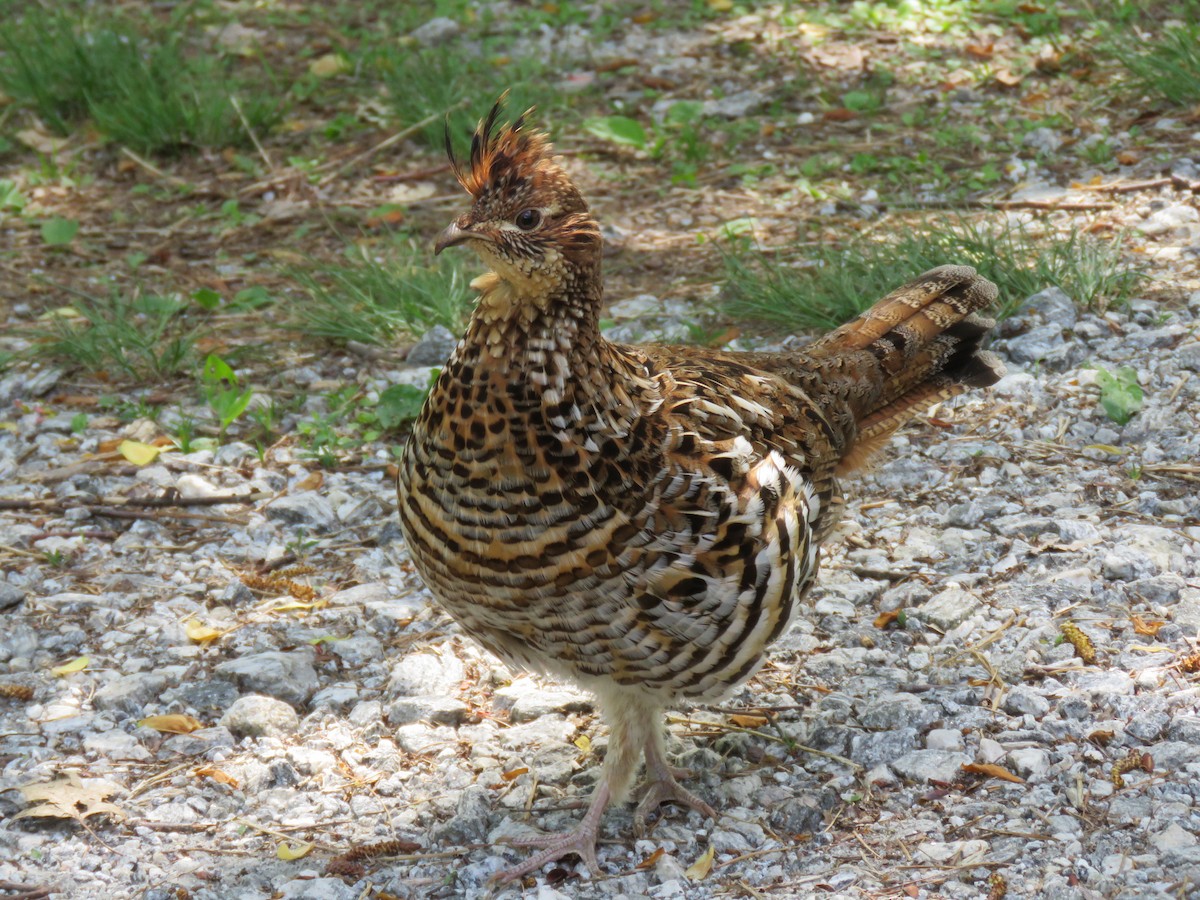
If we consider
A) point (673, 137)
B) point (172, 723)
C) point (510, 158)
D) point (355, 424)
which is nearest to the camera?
point (510, 158)

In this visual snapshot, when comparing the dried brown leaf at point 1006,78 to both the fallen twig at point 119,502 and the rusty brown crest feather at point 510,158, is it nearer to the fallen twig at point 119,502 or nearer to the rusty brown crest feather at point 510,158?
the fallen twig at point 119,502

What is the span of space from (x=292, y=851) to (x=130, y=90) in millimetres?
5056

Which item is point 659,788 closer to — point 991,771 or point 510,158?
point 991,771

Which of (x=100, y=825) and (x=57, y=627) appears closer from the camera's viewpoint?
(x=100, y=825)

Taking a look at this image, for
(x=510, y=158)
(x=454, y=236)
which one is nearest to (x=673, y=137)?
(x=510, y=158)

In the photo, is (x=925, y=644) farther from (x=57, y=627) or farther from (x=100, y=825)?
(x=57, y=627)

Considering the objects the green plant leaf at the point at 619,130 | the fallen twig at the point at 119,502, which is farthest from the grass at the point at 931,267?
the fallen twig at the point at 119,502

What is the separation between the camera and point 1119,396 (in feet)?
16.2

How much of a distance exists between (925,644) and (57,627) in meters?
2.70

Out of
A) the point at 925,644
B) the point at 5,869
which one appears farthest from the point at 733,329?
the point at 5,869

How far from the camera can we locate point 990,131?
22.8ft

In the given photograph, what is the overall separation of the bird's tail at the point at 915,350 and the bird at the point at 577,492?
0.74 m

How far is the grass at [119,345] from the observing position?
565cm

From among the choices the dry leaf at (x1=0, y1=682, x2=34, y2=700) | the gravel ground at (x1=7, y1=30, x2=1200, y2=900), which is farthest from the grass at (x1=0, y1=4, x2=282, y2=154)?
the dry leaf at (x1=0, y1=682, x2=34, y2=700)
